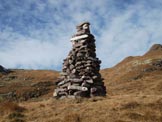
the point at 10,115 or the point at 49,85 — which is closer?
the point at 10,115

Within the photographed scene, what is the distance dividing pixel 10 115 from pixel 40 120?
10.2ft

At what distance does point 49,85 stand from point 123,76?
20.4 m

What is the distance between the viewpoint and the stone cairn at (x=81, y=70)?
3238 centimetres

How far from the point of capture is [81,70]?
111ft

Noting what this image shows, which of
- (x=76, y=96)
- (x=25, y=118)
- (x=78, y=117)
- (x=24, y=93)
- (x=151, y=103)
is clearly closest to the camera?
(x=78, y=117)

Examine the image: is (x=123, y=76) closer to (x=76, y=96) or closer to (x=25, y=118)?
(x=76, y=96)

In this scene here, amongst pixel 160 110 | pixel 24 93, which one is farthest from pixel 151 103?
pixel 24 93

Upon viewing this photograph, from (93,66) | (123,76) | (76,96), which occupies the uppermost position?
(123,76)

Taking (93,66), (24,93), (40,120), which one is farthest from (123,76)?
(40,120)

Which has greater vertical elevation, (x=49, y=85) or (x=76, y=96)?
(x=49, y=85)

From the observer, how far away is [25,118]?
942 inches

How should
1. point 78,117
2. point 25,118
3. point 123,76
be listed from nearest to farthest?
point 78,117, point 25,118, point 123,76

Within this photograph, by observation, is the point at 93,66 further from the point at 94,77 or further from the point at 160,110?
the point at 160,110

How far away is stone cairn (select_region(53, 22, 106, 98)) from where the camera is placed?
32375 mm
